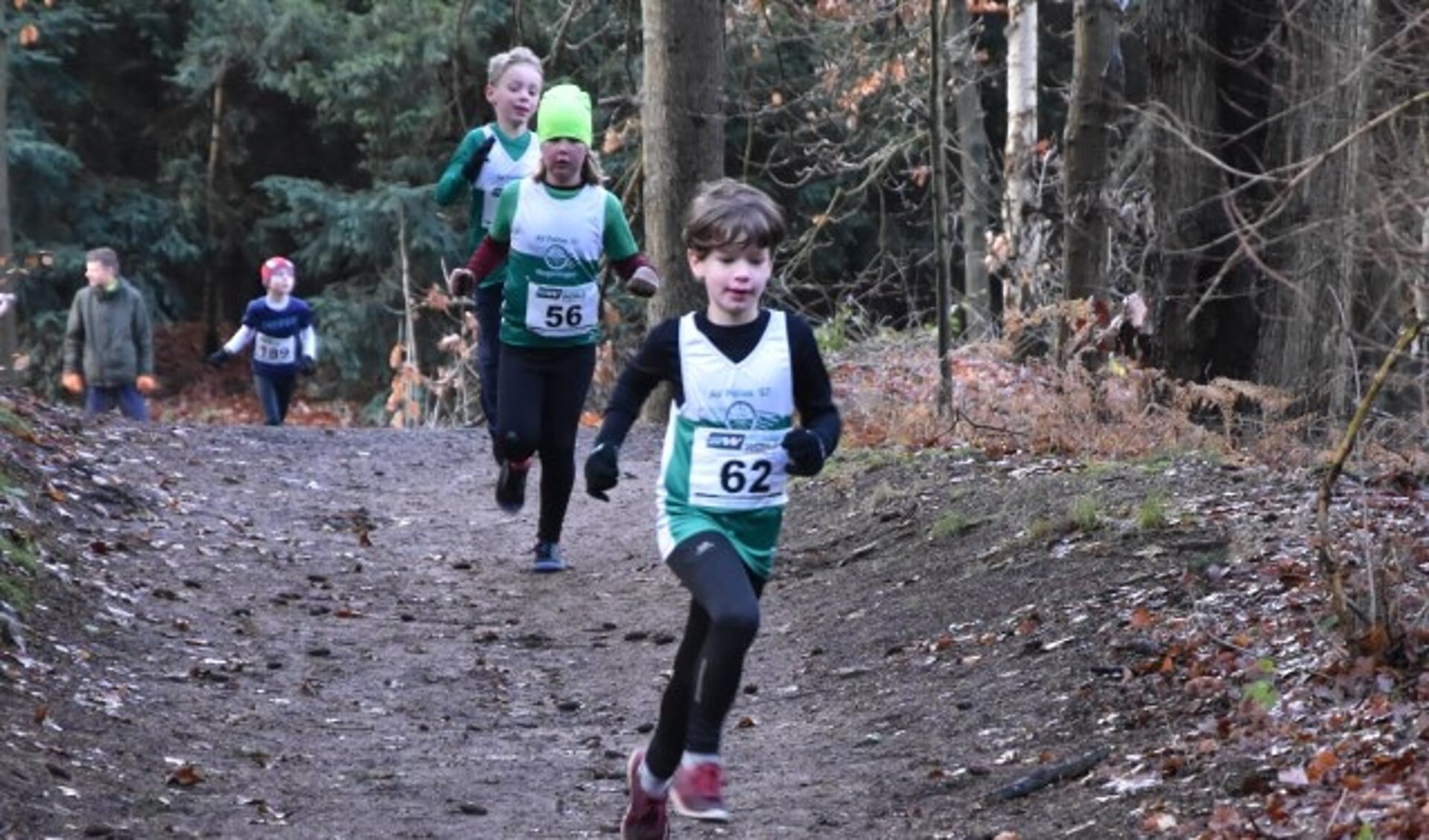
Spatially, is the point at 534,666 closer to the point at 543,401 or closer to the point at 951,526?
the point at 543,401

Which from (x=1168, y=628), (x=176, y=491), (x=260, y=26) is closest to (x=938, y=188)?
(x=176, y=491)

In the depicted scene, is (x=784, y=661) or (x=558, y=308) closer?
(x=784, y=661)

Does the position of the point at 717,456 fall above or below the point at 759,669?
above

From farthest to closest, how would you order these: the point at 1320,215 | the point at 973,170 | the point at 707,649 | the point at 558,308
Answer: the point at 973,170 < the point at 558,308 < the point at 1320,215 < the point at 707,649

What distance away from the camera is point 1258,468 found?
10000 millimetres

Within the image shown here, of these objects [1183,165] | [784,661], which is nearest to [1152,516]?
[784,661]

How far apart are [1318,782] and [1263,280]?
6.22 m

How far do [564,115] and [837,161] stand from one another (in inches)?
354

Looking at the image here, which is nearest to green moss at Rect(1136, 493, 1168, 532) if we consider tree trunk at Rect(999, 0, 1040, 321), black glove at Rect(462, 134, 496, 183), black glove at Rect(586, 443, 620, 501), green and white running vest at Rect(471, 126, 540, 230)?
black glove at Rect(586, 443, 620, 501)

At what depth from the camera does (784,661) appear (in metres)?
9.43

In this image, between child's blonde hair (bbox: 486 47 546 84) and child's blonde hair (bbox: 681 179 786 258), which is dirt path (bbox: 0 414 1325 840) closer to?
child's blonde hair (bbox: 681 179 786 258)

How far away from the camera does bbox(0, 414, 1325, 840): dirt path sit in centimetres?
696

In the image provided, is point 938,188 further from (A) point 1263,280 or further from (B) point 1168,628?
(B) point 1168,628

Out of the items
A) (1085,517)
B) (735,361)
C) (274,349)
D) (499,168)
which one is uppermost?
(499,168)
